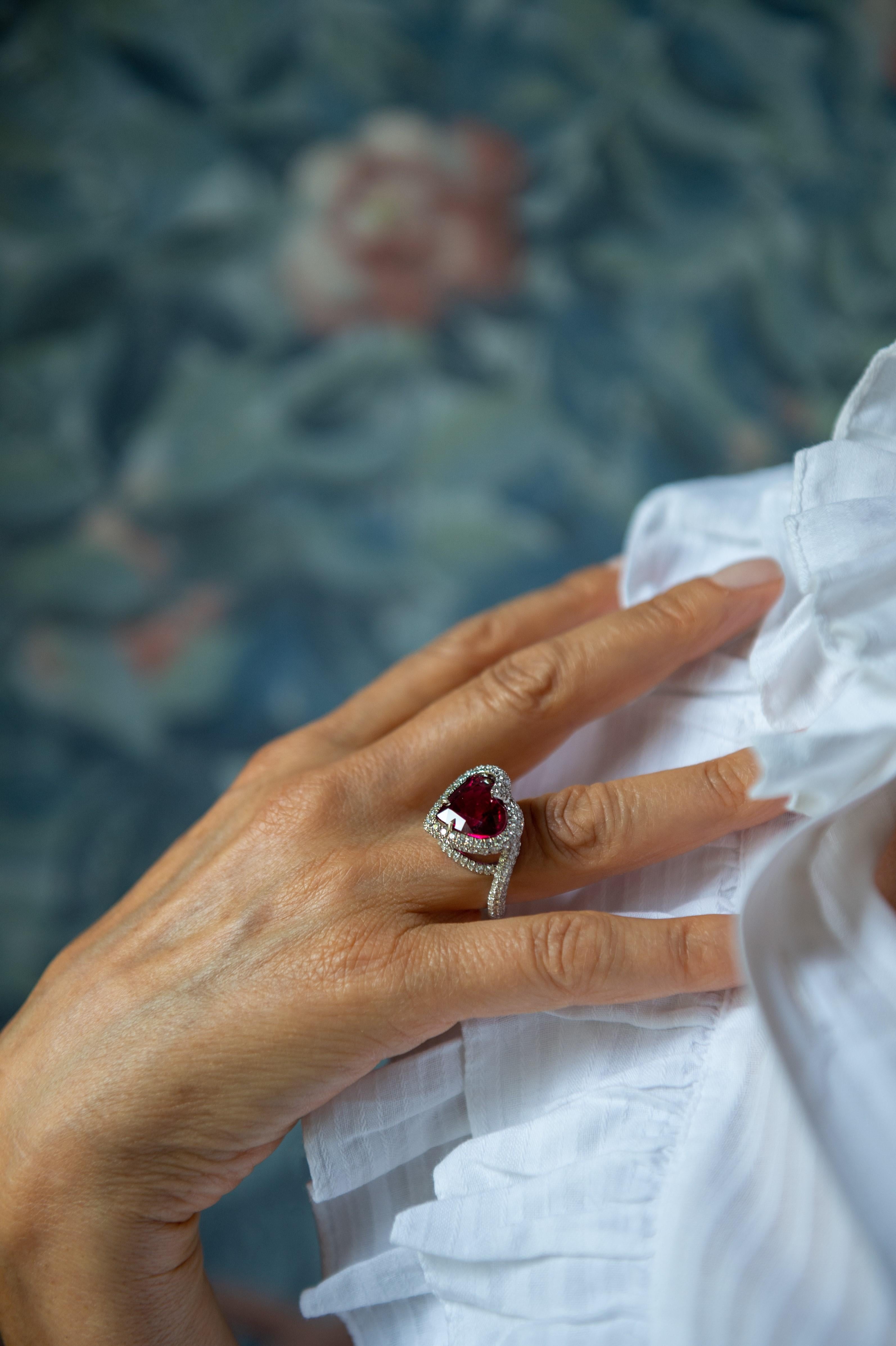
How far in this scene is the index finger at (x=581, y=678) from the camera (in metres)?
0.60

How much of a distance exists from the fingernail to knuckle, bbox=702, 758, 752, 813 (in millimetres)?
150

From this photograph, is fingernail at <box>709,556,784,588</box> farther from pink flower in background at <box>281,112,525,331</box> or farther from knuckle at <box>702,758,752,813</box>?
pink flower in background at <box>281,112,525,331</box>

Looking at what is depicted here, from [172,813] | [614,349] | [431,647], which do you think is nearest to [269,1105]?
[431,647]

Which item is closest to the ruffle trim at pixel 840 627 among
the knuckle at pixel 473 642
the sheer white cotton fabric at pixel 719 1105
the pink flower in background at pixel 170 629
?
the sheer white cotton fabric at pixel 719 1105

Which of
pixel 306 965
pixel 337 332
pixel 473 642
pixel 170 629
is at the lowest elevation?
pixel 306 965

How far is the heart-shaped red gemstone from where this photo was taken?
53 centimetres

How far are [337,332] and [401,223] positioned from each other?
0.57 feet

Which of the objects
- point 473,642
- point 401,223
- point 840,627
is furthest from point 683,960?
→ point 401,223

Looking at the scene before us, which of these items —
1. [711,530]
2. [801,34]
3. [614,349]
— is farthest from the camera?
[614,349]

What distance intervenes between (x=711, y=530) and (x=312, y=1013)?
43 cm

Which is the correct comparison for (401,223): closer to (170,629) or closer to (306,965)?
(170,629)

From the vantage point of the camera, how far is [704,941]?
1.52ft

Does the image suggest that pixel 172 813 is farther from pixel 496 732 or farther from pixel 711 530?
pixel 711 530

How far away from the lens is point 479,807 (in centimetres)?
53
